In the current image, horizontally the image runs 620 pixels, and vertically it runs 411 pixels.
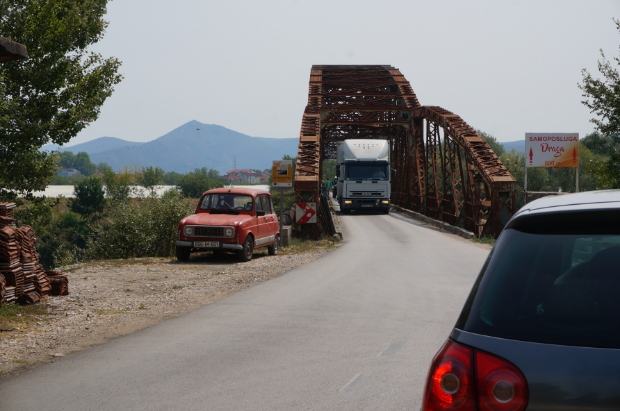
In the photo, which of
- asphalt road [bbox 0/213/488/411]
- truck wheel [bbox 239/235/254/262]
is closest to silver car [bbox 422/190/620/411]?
asphalt road [bbox 0/213/488/411]

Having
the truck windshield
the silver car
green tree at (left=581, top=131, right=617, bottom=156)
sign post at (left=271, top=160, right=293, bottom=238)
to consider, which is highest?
green tree at (left=581, top=131, right=617, bottom=156)

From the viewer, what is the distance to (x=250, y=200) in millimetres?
15211

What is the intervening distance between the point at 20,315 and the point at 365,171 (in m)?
25.0

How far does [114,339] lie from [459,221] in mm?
19290

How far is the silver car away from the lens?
1797mm

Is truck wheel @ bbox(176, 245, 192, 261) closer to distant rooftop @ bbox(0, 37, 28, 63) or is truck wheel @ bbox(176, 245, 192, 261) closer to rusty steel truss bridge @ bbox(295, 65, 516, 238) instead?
rusty steel truss bridge @ bbox(295, 65, 516, 238)

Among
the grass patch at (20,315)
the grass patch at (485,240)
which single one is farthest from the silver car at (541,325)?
the grass patch at (485,240)

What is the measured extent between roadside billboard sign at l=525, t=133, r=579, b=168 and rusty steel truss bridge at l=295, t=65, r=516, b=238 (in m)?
3.61

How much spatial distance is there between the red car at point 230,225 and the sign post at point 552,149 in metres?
18.2

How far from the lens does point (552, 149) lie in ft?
96.2

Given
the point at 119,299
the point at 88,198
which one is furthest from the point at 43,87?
the point at 88,198

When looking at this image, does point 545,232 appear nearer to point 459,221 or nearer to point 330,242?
point 330,242

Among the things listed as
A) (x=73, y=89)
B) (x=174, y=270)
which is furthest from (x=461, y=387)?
(x=73, y=89)

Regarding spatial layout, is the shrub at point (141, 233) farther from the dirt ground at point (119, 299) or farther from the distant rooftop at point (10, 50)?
the distant rooftop at point (10, 50)
